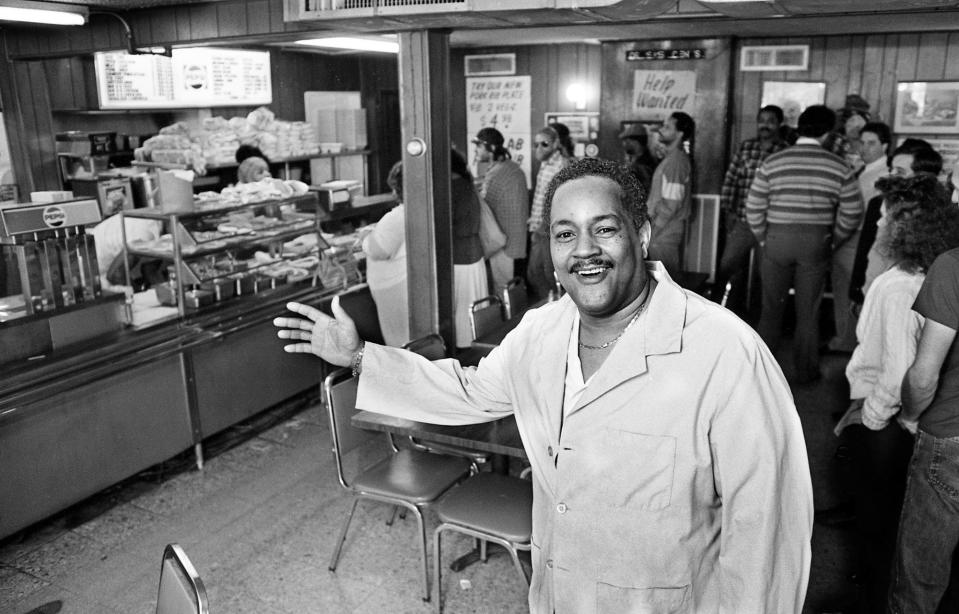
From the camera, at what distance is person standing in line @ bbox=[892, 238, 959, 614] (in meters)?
2.47

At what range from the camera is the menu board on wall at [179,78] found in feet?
22.4

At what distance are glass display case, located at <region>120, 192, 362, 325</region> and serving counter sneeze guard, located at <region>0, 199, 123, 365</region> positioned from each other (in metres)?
0.37

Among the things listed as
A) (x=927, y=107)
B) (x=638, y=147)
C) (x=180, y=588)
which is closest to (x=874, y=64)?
(x=927, y=107)

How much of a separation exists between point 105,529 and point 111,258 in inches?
85.0

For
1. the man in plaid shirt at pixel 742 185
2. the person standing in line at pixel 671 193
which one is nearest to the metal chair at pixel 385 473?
the person standing in line at pixel 671 193

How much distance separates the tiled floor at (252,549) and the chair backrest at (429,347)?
0.92 meters

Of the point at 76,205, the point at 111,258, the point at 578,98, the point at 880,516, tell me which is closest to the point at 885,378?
the point at 880,516

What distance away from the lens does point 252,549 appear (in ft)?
12.9

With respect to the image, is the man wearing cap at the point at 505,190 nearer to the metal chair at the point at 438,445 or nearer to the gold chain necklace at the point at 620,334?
the metal chair at the point at 438,445

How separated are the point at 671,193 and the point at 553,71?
3049 mm

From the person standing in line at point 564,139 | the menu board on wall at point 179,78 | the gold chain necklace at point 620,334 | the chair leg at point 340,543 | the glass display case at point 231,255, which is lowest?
the chair leg at point 340,543

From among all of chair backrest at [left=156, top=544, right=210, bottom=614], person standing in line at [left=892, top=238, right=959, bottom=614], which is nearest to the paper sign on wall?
person standing in line at [left=892, top=238, right=959, bottom=614]

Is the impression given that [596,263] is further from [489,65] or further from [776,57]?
[489,65]

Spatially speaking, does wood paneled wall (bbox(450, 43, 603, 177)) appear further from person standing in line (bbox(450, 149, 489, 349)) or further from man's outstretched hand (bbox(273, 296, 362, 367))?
man's outstretched hand (bbox(273, 296, 362, 367))
